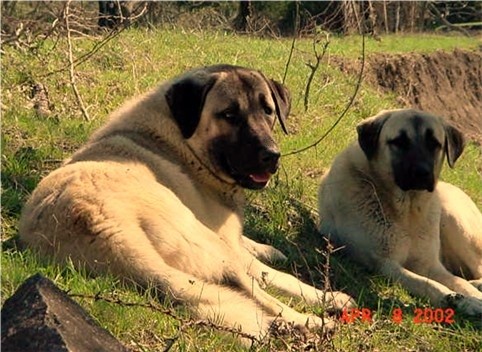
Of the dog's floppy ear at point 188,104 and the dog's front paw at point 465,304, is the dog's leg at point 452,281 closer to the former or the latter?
the dog's front paw at point 465,304

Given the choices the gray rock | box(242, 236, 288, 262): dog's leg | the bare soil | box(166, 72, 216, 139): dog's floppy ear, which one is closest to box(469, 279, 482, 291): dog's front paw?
box(242, 236, 288, 262): dog's leg

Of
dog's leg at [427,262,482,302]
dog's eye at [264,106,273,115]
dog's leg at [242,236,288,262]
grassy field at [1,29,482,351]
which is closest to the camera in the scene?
grassy field at [1,29,482,351]

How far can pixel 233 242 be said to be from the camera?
4.97m

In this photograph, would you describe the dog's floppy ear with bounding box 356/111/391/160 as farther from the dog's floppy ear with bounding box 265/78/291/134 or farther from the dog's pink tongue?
the dog's pink tongue

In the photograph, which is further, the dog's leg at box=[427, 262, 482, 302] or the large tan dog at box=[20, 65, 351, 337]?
the dog's leg at box=[427, 262, 482, 302]

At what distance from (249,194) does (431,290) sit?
1.75 metres

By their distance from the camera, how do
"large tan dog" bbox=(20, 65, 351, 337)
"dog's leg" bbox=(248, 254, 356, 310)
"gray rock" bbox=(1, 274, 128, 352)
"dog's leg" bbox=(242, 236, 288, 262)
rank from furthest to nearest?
1. "dog's leg" bbox=(242, 236, 288, 262)
2. "dog's leg" bbox=(248, 254, 356, 310)
3. "large tan dog" bbox=(20, 65, 351, 337)
4. "gray rock" bbox=(1, 274, 128, 352)

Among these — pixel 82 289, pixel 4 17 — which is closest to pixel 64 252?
pixel 82 289

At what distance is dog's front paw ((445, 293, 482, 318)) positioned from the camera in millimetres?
5566

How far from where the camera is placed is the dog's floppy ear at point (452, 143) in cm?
668

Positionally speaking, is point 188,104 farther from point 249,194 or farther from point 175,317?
point 175,317
